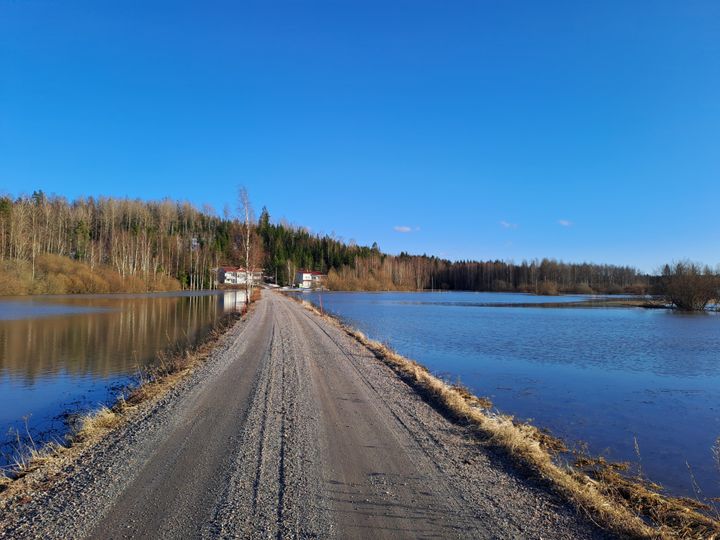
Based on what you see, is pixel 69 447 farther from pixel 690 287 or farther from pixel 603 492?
pixel 690 287

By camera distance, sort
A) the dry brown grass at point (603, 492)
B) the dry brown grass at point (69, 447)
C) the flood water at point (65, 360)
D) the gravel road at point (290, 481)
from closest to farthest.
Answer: the gravel road at point (290, 481) < the dry brown grass at point (603, 492) < the dry brown grass at point (69, 447) < the flood water at point (65, 360)

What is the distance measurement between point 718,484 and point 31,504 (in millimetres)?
9354

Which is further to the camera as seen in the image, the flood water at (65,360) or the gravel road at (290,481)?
the flood water at (65,360)

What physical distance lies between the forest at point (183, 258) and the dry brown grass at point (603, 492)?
3808 cm

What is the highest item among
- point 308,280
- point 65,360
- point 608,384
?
point 308,280

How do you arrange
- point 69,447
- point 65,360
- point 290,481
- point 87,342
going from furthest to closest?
point 87,342
point 65,360
point 69,447
point 290,481

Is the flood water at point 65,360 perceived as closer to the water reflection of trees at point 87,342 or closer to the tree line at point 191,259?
the water reflection of trees at point 87,342

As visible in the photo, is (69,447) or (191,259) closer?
(69,447)

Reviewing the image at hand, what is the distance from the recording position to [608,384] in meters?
14.3

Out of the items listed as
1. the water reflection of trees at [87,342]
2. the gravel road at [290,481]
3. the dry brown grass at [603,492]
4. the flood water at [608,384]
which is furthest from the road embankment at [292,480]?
the water reflection of trees at [87,342]

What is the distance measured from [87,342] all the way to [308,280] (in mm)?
110975

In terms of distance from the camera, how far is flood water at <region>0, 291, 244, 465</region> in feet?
31.9

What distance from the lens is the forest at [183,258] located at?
65.8 meters

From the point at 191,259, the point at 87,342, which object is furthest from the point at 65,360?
the point at 191,259
